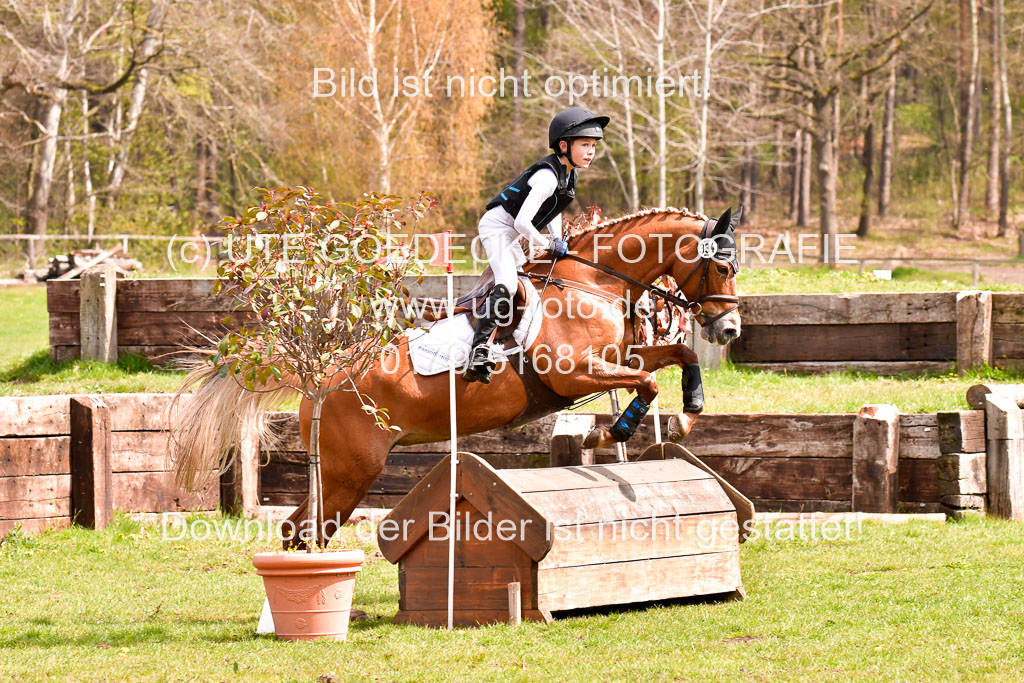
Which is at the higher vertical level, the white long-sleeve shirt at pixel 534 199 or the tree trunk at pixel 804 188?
the tree trunk at pixel 804 188

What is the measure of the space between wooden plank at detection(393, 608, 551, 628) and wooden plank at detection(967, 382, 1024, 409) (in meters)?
3.92

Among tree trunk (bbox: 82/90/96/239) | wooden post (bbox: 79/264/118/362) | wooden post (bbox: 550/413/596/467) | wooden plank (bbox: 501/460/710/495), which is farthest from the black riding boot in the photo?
tree trunk (bbox: 82/90/96/239)

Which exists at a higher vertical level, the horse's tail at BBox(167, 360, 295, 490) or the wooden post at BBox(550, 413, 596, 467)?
the horse's tail at BBox(167, 360, 295, 490)

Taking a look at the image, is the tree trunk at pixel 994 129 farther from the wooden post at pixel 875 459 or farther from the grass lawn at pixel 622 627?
the grass lawn at pixel 622 627

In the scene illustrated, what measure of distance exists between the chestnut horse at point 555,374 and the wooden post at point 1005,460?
2.74m

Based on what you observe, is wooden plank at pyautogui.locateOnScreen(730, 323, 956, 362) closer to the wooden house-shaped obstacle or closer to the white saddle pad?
the wooden house-shaped obstacle

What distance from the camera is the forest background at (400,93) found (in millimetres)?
21641

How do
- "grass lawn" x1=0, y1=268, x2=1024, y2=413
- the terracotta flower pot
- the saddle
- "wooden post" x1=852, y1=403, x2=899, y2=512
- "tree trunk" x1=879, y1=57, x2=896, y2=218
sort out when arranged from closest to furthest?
the terracotta flower pot < the saddle < "wooden post" x1=852, y1=403, x2=899, y2=512 < "grass lawn" x1=0, y1=268, x2=1024, y2=413 < "tree trunk" x1=879, y1=57, x2=896, y2=218

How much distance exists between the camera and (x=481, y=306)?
571 centimetres

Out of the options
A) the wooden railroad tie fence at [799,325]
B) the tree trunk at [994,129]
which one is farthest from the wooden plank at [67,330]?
the tree trunk at [994,129]

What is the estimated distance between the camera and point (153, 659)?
15.1 ft

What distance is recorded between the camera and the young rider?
17.7 ft

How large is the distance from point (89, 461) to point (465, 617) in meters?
3.69

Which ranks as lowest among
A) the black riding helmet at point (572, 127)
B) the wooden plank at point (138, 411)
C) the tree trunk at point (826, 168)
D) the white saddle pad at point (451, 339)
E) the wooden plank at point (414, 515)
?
the wooden plank at point (414, 515)
